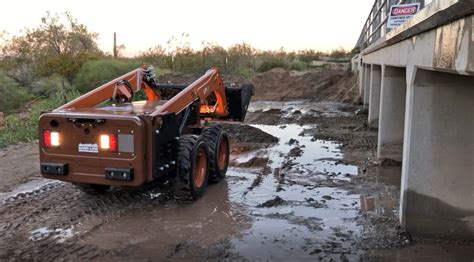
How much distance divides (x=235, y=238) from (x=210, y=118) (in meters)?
3.86

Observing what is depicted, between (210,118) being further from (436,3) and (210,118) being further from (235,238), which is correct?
(436,3)

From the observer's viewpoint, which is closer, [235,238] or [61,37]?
[235,238]

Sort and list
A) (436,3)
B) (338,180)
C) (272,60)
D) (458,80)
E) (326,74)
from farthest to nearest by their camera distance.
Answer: (272,60), (326,74), (338,180), (458,80), (436,3)

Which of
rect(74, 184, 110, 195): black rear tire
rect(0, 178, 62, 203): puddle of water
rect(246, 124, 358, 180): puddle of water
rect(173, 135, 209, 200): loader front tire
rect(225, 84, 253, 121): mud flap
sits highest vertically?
rect(225, 84, 253, 121): mud flap

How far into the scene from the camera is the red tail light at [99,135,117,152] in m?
6.55

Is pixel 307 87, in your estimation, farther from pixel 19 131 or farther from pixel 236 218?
pixel 236 218

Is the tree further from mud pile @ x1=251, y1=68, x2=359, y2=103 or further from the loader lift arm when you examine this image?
the loader lift arm

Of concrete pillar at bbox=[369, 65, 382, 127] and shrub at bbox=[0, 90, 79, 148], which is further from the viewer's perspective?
concrete pillar at bbox=[369, 65, 382, 127]

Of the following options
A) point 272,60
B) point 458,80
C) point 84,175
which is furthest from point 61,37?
point 458,80

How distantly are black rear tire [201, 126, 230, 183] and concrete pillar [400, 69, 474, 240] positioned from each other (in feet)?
11.2

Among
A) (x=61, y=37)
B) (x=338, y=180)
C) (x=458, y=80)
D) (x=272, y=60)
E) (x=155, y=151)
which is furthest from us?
(x=272, y=60)

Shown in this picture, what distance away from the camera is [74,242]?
233 inches

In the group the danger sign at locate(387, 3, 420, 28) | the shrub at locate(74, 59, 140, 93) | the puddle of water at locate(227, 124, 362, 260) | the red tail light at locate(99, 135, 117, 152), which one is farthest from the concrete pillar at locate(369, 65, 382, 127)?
the shrub at locate(74, 59, 140, 93)

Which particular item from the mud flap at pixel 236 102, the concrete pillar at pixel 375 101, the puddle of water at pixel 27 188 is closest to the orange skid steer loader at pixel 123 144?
the puddle of water at pixel 27 188
